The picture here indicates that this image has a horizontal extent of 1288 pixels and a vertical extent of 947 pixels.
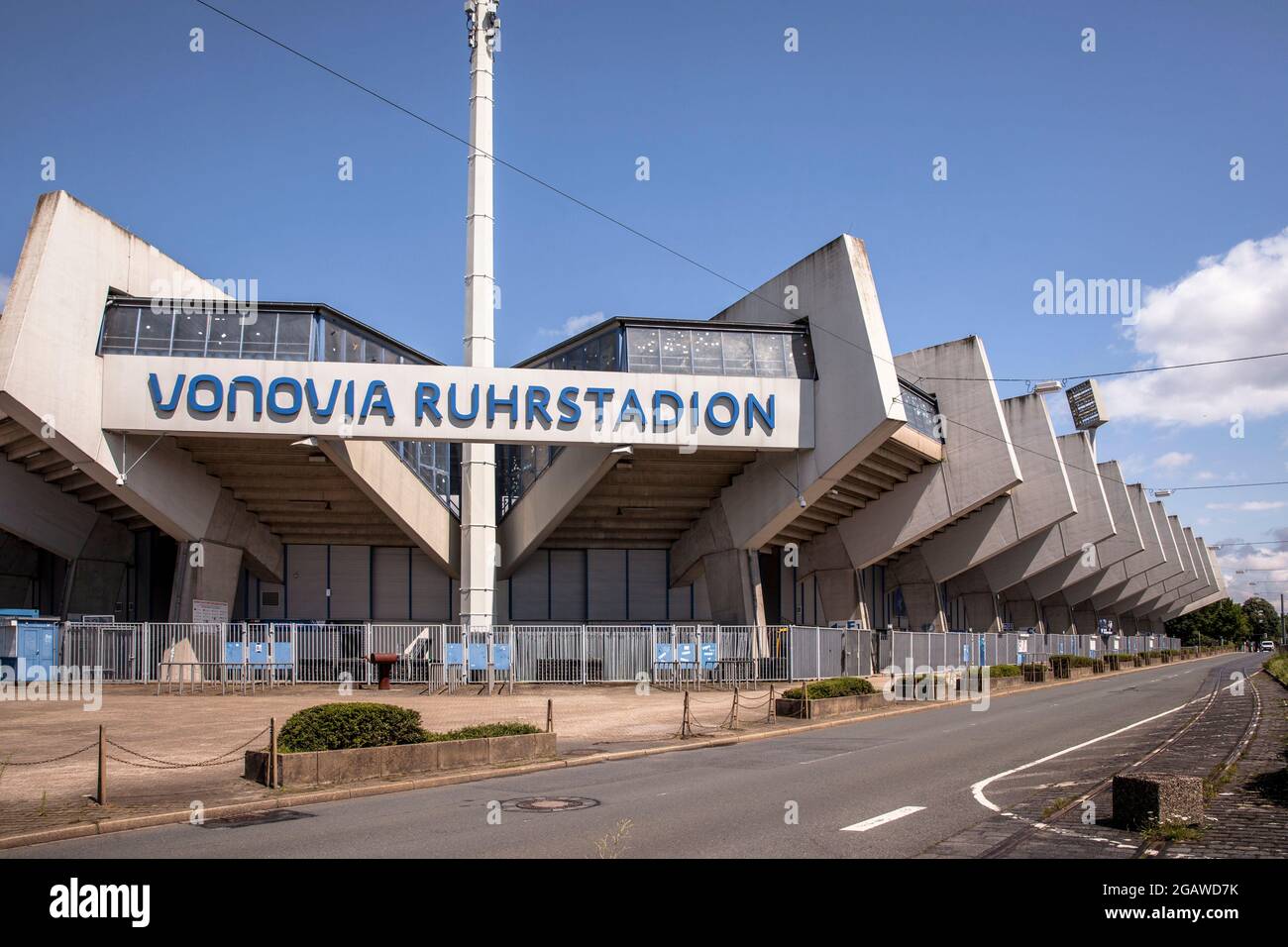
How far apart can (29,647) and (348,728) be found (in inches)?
830

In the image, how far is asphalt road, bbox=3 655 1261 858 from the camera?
32.4 ft

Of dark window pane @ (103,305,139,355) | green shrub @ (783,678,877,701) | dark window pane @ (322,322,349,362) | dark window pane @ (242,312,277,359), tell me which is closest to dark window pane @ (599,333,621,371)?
dark window pane @ (322,322,349,362)

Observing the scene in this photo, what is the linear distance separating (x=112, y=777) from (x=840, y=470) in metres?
27.4

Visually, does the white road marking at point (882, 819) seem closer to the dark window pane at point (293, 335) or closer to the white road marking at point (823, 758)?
the white road marking at point (823, 758)

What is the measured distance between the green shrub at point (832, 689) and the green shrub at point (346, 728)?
12.6 meters

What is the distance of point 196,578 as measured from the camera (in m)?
39.7

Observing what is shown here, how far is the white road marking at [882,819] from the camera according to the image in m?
10.6

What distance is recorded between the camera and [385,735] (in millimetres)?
15859

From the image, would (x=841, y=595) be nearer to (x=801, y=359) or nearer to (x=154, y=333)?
(x=801, y=359)

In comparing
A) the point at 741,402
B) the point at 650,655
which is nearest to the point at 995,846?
the point at 650,655

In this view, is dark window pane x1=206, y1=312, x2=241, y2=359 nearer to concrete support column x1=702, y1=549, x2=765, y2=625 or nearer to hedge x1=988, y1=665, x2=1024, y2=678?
concrete support column x1=702, y1=549, x2=765, y2=625

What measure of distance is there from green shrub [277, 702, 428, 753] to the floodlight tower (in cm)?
2223

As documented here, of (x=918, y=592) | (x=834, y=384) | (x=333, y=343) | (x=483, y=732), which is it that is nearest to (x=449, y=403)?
(x=333, y=343)

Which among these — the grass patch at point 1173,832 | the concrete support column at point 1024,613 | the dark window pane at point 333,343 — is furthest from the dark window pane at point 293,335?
the concrete support column at point 1024,613
